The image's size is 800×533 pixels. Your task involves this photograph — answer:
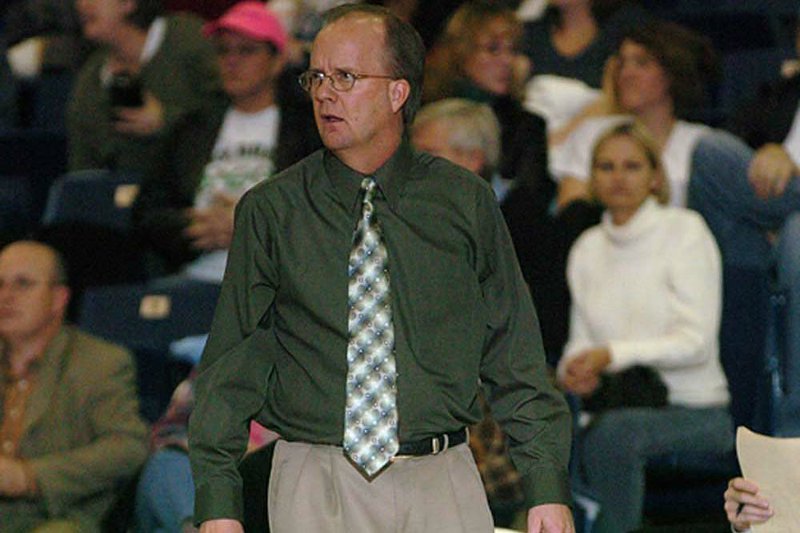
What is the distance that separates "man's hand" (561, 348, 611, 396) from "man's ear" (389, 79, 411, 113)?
2.38 meters

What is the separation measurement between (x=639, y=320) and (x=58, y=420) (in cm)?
184

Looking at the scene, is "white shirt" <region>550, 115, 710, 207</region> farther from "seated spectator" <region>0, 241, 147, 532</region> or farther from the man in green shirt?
A: the man in green shirt

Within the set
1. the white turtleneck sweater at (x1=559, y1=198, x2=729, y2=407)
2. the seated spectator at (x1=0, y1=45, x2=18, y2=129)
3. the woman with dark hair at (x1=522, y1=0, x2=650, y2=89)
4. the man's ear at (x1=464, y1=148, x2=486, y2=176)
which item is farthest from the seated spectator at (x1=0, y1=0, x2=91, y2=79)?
the white turtleneck sweater at (x1=559, y1=198, x2=729, y2=407)

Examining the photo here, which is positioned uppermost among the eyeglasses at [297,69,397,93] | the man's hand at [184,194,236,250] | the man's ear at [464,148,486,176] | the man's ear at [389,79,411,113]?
the eyeglasses at [297,69,397,93]

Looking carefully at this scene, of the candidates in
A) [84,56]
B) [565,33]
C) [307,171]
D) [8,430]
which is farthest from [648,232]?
[84,56]

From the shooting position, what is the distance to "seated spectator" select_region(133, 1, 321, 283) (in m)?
6.17

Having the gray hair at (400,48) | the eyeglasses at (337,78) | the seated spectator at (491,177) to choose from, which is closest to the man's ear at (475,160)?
the seated spectator at (491,177)

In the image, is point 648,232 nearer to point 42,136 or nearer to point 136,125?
point 136,125

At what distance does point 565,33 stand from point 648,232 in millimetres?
1648

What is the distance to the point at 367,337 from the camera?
293 cm

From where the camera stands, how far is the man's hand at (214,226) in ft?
20.0

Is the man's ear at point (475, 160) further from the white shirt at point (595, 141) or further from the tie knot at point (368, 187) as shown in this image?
the tie knot at point (368, 187)

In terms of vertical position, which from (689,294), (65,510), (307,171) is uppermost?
(307,171)

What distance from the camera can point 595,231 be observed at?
568 centimetres
